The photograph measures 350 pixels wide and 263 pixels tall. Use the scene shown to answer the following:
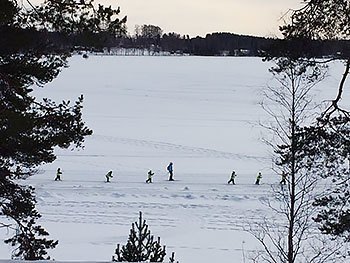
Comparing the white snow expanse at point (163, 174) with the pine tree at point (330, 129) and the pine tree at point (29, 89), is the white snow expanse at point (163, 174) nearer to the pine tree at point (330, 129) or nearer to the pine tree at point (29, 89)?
the pine tree at point (330, 129)

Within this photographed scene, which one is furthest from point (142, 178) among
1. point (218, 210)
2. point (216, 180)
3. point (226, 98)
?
point (226, 98)

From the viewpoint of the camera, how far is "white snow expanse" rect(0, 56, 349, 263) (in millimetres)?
15312

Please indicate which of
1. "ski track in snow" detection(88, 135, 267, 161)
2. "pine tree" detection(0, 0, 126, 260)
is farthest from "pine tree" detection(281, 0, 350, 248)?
"ski track in snow" detection(88, 135, 267, 161)

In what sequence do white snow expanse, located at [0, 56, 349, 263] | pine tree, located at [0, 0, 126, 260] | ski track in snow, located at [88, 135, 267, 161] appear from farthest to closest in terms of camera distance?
1. ski track in snow, located at [88, 135, 267, 161]
2. white snow expanse, located at [0, 56, 349, 263]
3. pine tree, located at [0, 0, 126, 260]

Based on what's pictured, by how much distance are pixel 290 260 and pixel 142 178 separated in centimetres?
1367

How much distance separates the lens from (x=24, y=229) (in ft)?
28.6

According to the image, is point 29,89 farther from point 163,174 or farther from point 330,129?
point 163,174

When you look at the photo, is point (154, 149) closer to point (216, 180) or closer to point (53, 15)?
point (216, 180)

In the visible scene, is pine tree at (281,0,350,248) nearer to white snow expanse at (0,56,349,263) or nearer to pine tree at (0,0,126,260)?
pine tree at (0,0,126,260)

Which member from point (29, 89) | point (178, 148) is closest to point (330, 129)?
point (29, 89)

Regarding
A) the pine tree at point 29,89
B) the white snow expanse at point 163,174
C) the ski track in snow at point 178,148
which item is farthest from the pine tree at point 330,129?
the ski track in snow at point 178,148

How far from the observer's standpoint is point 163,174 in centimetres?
2377

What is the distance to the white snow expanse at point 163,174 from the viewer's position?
15.3 meters

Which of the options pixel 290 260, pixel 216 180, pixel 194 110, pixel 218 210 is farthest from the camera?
pixel 194 110
